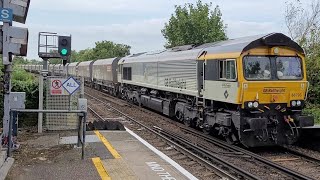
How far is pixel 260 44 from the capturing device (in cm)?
1169

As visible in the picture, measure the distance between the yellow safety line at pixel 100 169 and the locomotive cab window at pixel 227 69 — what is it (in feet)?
15.4

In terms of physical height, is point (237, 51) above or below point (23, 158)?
above

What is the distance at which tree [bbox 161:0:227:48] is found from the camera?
137 feet

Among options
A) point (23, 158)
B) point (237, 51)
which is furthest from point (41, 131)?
point (237, 51)

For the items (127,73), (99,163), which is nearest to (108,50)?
(127,73)

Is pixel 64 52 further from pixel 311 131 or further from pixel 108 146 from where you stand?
pixel 311 131

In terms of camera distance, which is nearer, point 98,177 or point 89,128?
point 98,177

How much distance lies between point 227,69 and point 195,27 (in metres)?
30.5

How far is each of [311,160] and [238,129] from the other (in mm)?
2015

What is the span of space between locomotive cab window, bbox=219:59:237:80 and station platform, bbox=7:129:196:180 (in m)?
3.07

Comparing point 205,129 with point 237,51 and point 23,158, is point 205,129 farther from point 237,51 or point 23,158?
point 23,158

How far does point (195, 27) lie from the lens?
138ft

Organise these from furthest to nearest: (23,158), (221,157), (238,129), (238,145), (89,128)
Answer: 1. (89,128)
2. (238,145)
3. (238,129)
4. (221,157)
5. (23,158)

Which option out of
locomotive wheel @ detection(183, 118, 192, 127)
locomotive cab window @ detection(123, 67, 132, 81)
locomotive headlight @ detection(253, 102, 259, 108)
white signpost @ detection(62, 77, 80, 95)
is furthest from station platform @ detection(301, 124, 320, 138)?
locomotive cab window @ detection(123, 67, 132, 81)
